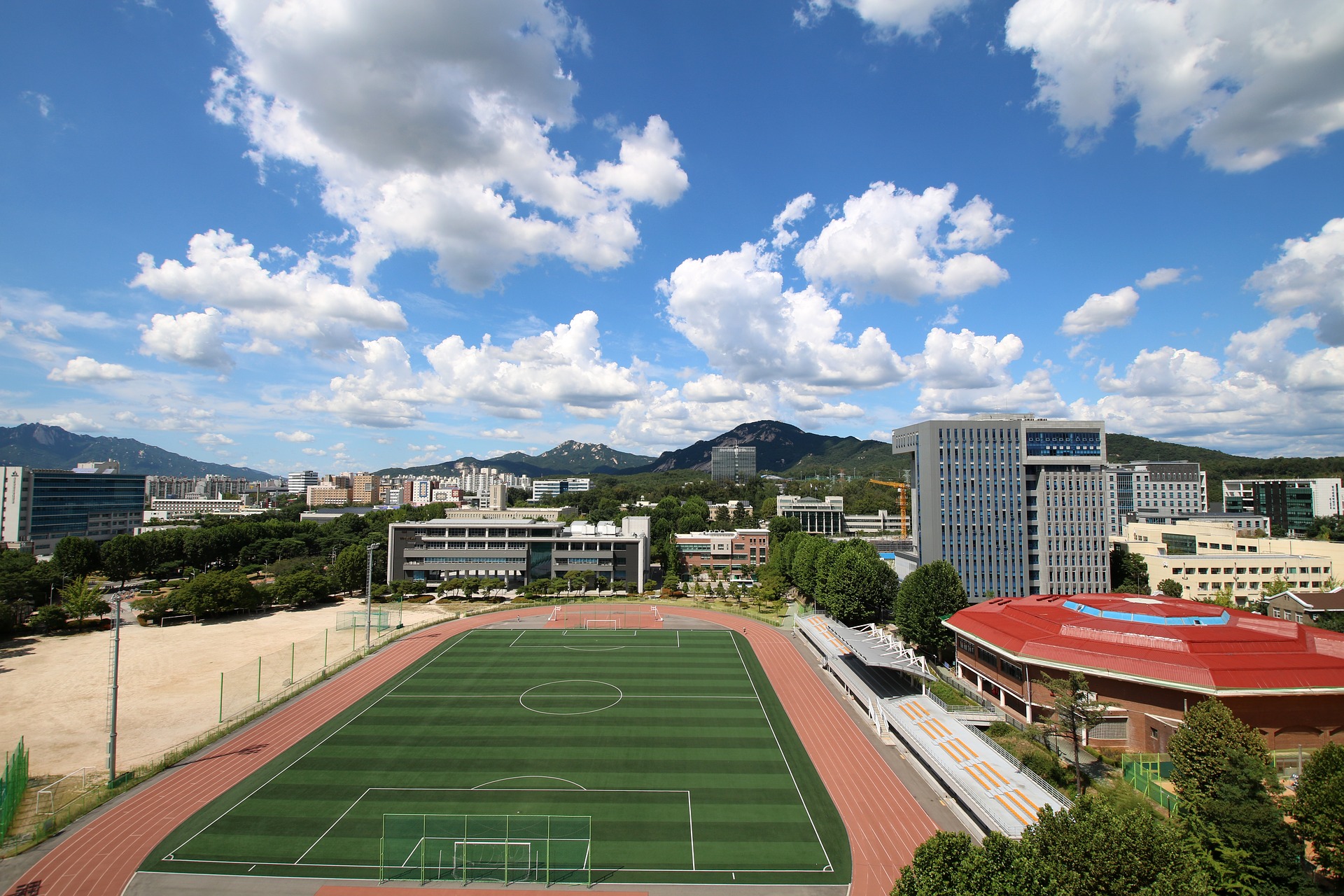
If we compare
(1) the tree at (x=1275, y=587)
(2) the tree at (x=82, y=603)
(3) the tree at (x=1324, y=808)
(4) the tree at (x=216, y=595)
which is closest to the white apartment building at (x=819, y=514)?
(1) the tree at (x=1275, y=587)

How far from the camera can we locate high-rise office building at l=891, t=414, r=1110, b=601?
48.9 meters

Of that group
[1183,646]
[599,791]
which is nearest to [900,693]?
[1183,646]

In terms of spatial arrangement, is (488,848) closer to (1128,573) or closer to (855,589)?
(855,589)

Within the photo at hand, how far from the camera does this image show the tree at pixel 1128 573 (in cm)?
5275

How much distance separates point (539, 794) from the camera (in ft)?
69.7

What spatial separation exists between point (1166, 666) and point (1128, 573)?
121 ft

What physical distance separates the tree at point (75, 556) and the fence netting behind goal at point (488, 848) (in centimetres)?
6403

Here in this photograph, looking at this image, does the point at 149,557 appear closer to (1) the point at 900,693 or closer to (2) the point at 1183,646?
(1) the point at 900,693

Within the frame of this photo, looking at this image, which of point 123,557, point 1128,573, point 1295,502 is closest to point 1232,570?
point 1128,573

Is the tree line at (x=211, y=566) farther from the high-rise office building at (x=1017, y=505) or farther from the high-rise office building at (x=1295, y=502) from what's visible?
the high-rise office building at (x=1295, y=502)

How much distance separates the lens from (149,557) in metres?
66.6

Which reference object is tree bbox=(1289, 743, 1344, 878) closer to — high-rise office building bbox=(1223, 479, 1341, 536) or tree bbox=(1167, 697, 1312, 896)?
tree bbox=(1167, 697, 1312, 896)

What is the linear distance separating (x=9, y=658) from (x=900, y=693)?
2113 inches

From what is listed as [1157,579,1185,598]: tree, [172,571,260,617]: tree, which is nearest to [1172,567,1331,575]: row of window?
[1157,579,1185,598]: tree
